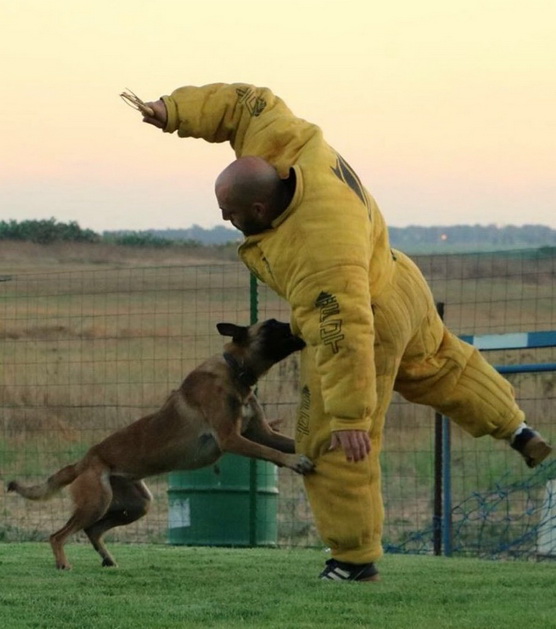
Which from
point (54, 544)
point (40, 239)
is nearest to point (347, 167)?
point (54, 544)

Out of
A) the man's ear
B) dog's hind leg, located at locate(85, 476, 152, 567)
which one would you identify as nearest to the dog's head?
dog's hind leg, located at locate(85, 476, 152, 567)

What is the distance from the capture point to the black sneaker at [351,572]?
568 cm

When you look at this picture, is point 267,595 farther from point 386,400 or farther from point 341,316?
point 341,316

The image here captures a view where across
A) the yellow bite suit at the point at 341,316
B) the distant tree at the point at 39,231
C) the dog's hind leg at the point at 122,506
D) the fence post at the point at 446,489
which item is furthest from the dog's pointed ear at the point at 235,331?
the distant tree at the point at 39,231

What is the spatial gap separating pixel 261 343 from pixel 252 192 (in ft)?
6.43

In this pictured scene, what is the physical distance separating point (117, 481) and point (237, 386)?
79cm

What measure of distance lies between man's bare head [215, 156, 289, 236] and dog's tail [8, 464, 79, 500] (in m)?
2.15

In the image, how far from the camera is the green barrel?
9.41m

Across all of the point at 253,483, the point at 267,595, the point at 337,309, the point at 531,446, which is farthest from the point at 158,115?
the point at 253,483

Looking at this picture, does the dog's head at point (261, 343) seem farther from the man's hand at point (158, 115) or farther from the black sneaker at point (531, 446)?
the man's hand at point (158, 115)

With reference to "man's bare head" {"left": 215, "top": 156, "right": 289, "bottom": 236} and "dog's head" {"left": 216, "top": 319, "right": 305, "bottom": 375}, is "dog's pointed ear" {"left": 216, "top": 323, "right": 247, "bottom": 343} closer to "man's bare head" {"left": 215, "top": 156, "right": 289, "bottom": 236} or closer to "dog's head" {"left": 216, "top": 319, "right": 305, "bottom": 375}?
"dog's head" {"left": 216, "top": 319, "right": 305, "bottom": 375}

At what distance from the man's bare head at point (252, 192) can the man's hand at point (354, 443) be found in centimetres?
89

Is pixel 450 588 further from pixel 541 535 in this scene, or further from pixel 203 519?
pixel 203 519

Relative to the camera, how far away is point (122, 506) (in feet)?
23.6
